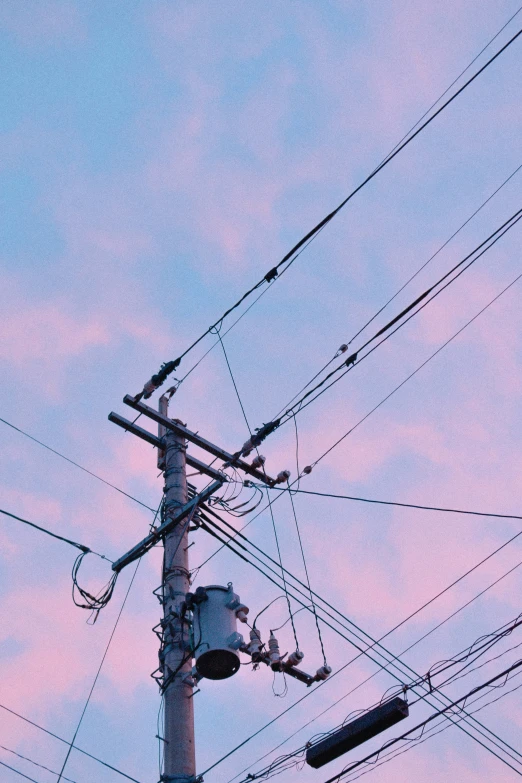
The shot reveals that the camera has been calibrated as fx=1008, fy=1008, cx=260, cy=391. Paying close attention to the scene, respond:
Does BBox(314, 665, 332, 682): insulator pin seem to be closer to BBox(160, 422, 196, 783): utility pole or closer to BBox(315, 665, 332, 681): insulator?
BBox(315, 665, 332, 681): insulator

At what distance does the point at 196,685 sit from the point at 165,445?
12.0 feet

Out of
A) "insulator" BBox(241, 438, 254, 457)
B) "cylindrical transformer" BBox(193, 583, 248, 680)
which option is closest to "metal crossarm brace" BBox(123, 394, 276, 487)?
"insulator" BBox(241, 438, 254, 457)

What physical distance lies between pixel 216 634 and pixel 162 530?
178 centimetres

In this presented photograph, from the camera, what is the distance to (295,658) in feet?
39.0

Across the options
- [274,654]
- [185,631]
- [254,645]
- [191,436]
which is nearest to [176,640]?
[185,631]

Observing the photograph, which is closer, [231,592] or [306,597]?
[231,592]

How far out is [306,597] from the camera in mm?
13438

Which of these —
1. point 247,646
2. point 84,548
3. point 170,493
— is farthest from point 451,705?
point 84,548

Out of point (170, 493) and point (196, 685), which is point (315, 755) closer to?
point (196, 685)

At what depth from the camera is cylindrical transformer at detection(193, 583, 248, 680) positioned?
11.1 m

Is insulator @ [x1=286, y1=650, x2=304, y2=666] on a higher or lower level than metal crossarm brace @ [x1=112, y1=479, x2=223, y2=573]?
lower

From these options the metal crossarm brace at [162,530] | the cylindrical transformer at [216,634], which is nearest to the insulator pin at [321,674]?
the cylindrical transformer at [216,634]

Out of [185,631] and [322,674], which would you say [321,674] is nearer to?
[322,674]

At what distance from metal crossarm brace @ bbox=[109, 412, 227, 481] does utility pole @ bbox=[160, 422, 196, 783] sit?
28cm
